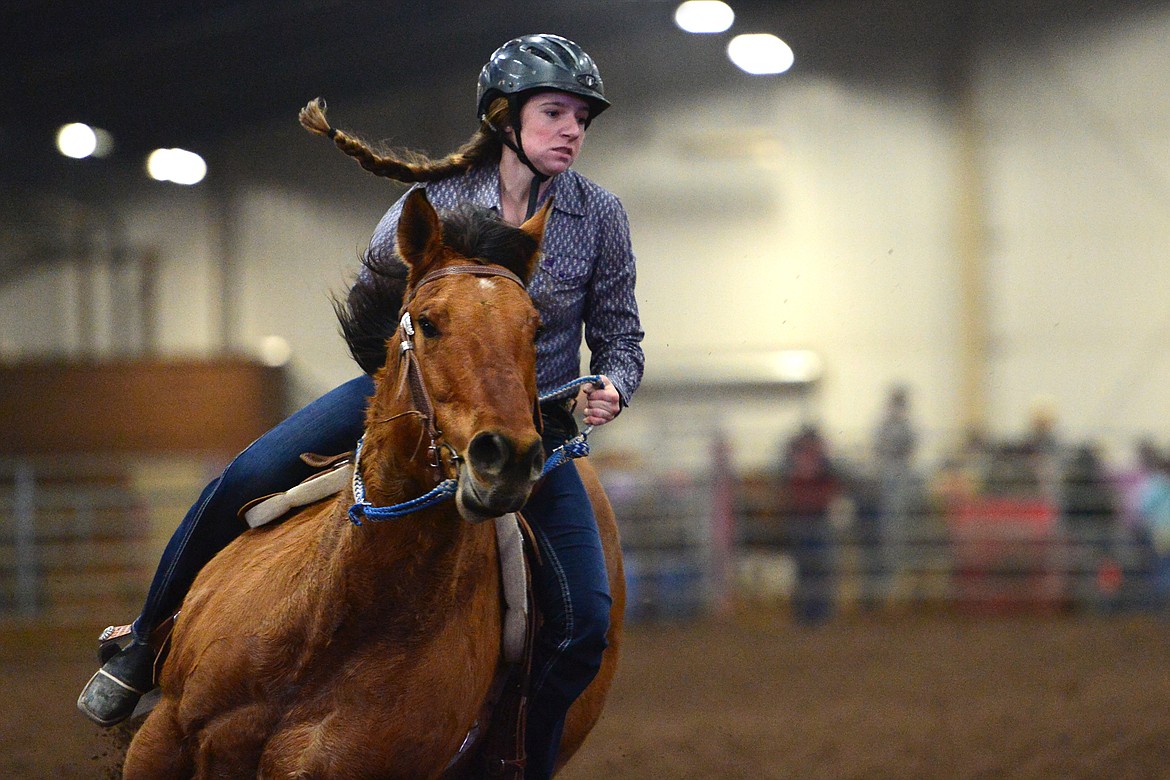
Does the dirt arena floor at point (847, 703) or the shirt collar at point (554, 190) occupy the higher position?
the shirt collar at point (554, 190)

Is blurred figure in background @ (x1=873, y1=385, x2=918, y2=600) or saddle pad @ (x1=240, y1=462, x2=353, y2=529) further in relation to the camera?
blurred figure in background @ (x1=873, y1=385, x2=918, y2=600)

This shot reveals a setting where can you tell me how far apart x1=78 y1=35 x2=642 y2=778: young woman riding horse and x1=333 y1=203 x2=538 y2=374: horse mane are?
0.24m

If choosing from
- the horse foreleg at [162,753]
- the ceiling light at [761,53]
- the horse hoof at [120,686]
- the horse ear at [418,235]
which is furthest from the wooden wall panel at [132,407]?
the horse ear at [418,235]

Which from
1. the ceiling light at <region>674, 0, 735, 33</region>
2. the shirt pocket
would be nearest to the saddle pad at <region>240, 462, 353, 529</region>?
the shirt pocket

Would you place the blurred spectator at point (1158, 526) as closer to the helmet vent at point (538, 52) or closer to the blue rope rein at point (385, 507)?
the helmet vent at point (538, 52)

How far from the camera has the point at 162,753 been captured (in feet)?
9.12

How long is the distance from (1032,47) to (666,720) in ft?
33.6

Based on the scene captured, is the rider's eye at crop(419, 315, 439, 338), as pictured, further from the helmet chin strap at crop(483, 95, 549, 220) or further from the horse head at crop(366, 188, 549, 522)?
the helmet chin strap at crop(483, 95, 549, 220)

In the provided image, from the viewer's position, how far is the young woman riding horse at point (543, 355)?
10.0 ft

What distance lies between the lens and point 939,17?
14.9 meters

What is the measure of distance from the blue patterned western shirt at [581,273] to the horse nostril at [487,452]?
2.82 feet

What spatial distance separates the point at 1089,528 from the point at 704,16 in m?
6.60

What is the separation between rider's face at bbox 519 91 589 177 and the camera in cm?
303

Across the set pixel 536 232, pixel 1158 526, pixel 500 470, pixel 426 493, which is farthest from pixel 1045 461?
pixel 500 470
